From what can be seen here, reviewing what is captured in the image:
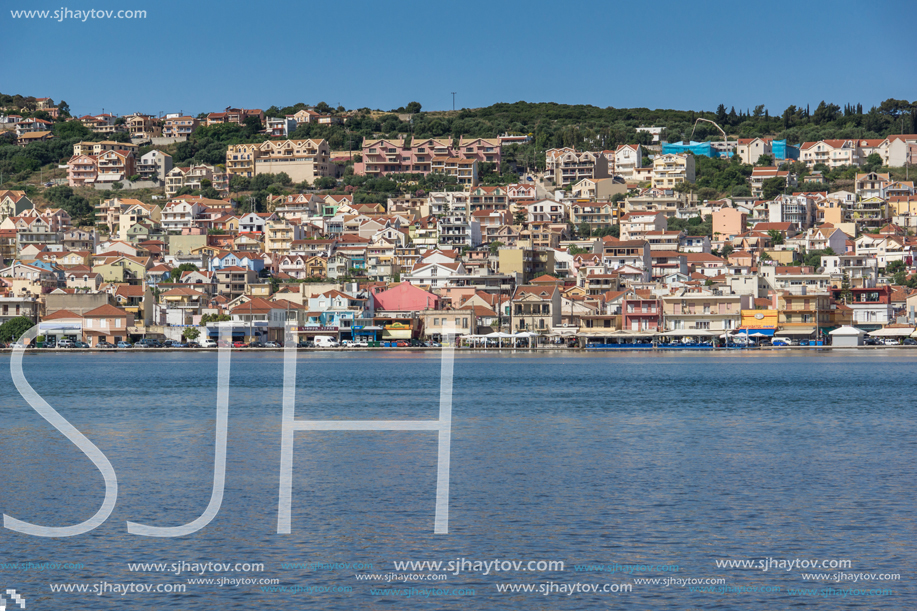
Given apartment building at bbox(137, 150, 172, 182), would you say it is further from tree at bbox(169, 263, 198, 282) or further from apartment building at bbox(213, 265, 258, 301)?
apartment building at bbox(213, 265, 258, 301)

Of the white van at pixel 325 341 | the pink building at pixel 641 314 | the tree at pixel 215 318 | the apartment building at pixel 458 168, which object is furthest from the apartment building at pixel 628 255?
the apartment building at pixel 458 168

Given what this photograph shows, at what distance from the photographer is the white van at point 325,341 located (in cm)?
6846

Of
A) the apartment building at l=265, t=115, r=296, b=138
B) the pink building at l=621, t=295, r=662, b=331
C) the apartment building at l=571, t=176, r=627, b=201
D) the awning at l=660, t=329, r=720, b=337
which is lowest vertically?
the awning at l=660, t=329, r=720, b=337

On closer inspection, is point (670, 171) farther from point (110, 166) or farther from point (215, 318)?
point (110, 166)

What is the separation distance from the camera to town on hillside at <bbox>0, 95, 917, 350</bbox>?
68.1 metres

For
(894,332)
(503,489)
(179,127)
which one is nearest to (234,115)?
(179,127)

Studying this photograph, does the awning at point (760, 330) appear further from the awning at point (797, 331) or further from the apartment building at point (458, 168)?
the apartment building at point (458, 168)

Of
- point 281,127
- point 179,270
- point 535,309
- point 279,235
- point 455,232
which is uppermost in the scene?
point 281,127

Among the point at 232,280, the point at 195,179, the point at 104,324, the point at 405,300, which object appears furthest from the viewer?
the point at 195,179

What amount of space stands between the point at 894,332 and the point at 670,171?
148ft

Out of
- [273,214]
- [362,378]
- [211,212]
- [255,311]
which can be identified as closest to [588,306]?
[255,311]

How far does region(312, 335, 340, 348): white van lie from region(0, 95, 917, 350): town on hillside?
20.7 inches

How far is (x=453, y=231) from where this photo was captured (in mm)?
86875

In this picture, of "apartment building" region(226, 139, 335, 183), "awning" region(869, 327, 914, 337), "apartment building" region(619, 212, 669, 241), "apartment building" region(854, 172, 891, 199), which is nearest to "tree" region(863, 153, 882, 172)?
"apartment building" region(854, 172, 891, 199)
